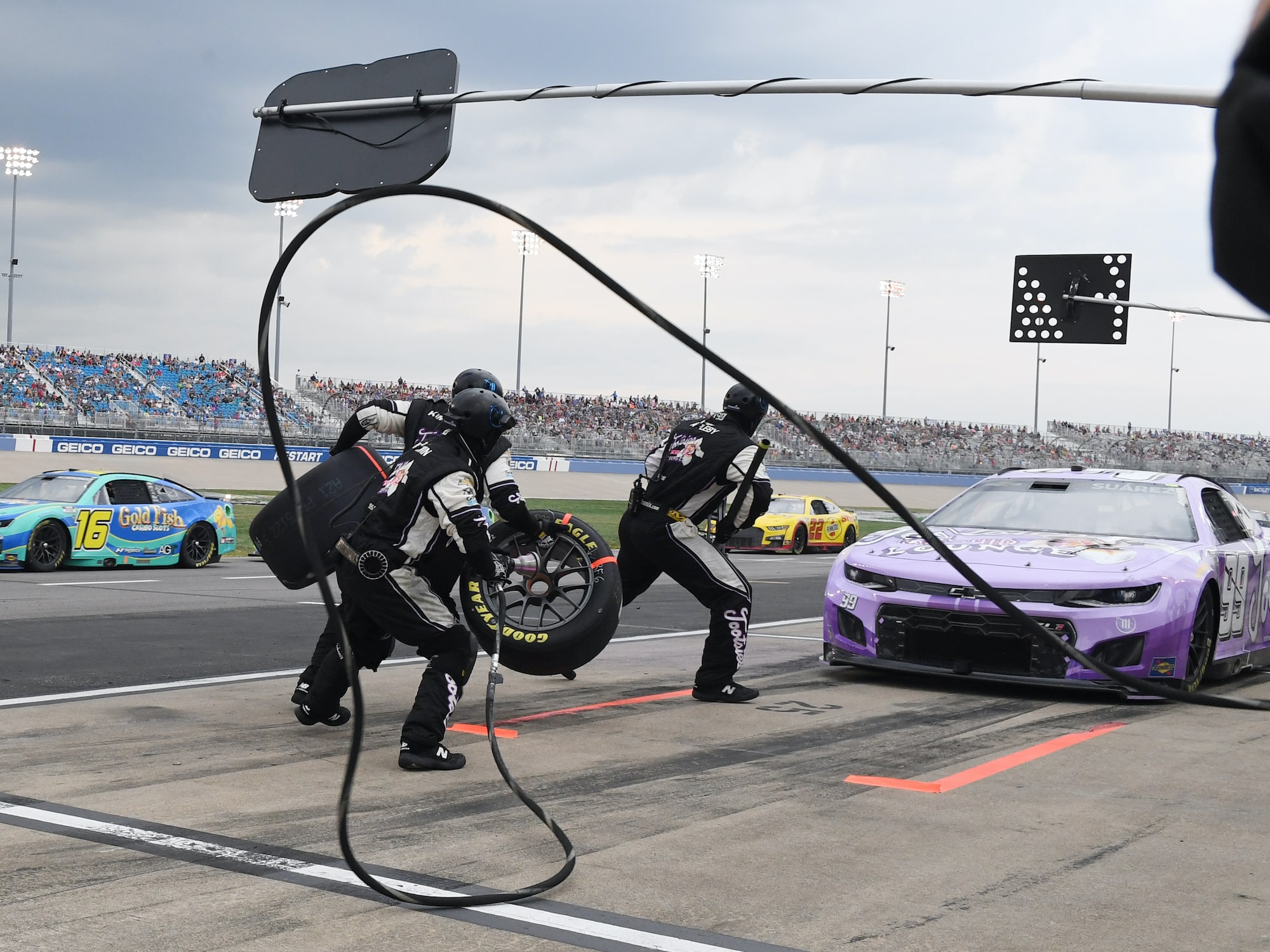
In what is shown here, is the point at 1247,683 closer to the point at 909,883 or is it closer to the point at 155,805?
the point at 909,883

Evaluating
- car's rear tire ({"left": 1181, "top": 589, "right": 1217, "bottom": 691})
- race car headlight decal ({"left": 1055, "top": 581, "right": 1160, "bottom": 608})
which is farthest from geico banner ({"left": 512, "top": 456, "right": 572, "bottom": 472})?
race car headlight decal ({"left": 1055, "top": 581, "right": 1160, "bottom": 608})

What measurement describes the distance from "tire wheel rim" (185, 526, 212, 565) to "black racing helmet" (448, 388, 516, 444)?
13.3 m

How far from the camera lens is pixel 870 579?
8.44m

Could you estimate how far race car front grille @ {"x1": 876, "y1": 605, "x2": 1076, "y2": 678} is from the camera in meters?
7.85

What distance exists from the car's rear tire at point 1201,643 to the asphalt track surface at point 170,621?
15.7 ft

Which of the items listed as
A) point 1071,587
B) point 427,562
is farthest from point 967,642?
point 427,562

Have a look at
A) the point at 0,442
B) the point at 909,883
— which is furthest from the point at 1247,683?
the point at 0,442

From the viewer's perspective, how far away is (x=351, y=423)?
24.3ft

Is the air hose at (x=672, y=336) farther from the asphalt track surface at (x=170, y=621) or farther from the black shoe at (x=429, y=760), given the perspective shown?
the asphalt track surface at (x=170, y=621)

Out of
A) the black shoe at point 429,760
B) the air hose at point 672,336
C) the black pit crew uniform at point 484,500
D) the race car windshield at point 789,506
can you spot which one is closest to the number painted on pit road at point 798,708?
the black pit crew uniform at point 484,500

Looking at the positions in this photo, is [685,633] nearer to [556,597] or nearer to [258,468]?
[556,597]

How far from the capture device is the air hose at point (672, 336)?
8.41ft

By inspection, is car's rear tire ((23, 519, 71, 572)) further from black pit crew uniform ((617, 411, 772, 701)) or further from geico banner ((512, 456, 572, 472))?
geico banner ((512, 456, 572, 472))

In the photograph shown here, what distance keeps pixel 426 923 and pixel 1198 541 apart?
631 cm
